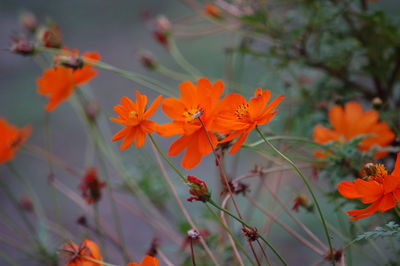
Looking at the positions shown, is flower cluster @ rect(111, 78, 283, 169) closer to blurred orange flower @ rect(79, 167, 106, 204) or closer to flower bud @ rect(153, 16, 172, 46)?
blurred orange flower @ rect(79, 167, 106, 204)

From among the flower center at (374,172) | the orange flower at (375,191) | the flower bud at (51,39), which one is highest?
the flower bud at (51,39)

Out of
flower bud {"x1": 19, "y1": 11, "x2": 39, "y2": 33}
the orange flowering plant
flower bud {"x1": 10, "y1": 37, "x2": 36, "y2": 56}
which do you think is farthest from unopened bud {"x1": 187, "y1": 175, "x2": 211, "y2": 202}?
flower bud {"x1": 19, "y1": 11, "x2": 39, "y2": 33}

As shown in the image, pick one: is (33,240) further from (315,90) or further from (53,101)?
(315,90)

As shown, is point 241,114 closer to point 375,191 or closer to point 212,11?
point 375,191

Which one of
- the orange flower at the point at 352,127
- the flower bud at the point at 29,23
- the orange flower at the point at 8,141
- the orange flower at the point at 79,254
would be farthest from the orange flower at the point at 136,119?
the flower bud at the point at 29,23

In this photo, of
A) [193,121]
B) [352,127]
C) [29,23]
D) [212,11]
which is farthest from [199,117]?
[29,23]

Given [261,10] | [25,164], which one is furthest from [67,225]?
[261,10]

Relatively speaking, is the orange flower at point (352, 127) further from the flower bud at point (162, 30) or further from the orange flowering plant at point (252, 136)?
the flower bud at point (162, 30)
